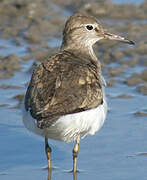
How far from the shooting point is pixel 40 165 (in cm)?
603

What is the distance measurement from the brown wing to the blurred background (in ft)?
2.68

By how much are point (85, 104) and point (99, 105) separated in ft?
0.77

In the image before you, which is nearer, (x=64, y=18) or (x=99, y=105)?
(x=99, y=105)

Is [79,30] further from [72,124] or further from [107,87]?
[107,87]

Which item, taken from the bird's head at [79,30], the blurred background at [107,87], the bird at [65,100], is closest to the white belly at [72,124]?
the bird at [65,100]

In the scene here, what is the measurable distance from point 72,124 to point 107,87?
2.89 metres

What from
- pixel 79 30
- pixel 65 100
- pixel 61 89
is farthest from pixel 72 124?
pixel 79 30

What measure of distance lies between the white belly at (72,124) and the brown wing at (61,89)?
0.17 feet

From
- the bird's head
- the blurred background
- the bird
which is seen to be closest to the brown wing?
the bird

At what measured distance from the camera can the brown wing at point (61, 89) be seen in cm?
521

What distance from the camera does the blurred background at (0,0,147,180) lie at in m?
5.93

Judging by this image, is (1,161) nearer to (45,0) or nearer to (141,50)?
(141,50)

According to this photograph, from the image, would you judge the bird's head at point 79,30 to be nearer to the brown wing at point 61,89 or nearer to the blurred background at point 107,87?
the brown wing at point 61,89

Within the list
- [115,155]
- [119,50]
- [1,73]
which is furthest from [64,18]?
[115,155]
